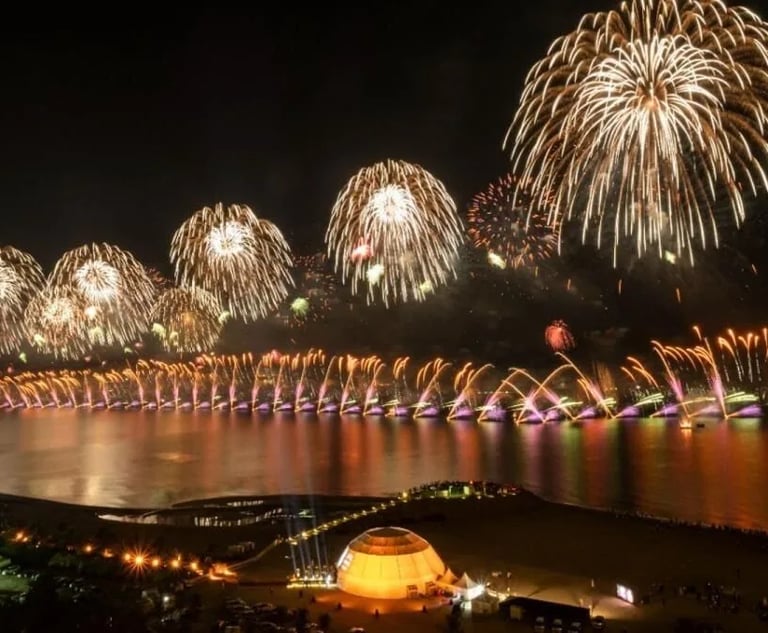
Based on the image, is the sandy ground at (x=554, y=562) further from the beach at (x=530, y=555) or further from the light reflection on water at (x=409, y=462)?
the light reflection on water at (x=409, y=462)

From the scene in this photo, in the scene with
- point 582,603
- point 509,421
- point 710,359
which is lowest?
point 582,603

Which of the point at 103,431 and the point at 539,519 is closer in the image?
the point at 539,519

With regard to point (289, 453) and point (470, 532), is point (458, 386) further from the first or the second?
point (470, 532)

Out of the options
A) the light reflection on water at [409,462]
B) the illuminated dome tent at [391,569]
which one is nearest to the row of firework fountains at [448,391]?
the light reflection on water at [409,462]

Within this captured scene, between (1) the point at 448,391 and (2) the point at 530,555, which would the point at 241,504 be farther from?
(1) the point at 448,391

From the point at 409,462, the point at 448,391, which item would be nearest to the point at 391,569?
the point at 409,462

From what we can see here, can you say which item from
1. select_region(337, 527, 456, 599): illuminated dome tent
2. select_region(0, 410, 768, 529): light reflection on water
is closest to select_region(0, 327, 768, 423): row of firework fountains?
select_region(0, 410, 768, 529): light reflection on water

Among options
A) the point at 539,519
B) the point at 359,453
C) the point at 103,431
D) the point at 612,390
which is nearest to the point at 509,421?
the point at 612,390

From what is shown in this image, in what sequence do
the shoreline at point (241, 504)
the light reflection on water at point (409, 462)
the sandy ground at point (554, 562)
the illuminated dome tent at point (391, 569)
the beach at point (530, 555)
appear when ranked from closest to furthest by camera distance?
the sandy ground at point (554, 562)
the beach at point (530, 555)
the illuminated dome tent at point (391, 569)
the shoreline at point (241, 504)
the light reflection on water at point (409, 462)
